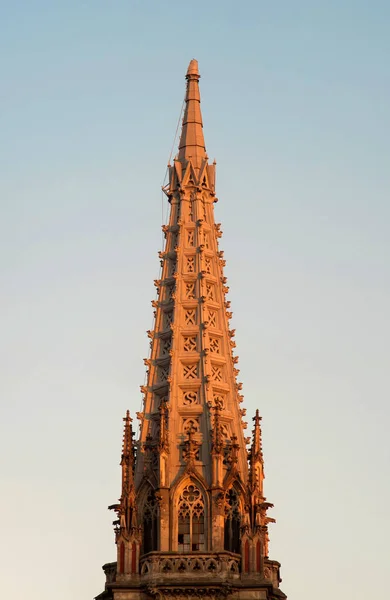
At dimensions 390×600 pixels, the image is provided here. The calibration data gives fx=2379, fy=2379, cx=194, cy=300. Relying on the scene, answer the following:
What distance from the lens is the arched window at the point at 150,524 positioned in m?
120

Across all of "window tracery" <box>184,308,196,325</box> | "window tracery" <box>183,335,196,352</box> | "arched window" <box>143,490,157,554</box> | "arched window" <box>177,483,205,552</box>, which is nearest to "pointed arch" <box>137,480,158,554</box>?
"arched window" <box>143,490,157,554</box>

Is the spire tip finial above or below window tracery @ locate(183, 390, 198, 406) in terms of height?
above

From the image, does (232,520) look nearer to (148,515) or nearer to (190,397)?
(148,515)

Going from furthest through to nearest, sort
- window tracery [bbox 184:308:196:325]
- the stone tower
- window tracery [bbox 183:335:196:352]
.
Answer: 1. window tracery [bbox 184:308:196:325]
2. window tracery [bbox 183:335:196:352]
3. the stone tower

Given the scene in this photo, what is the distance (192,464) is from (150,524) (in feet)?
12.2

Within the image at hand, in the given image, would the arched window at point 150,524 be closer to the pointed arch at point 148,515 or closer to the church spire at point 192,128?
the pointed arch at point 148,515

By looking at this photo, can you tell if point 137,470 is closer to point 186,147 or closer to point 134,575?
point 134,575

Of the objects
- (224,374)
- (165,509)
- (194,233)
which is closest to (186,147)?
(194,233)

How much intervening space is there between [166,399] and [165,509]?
660 cm

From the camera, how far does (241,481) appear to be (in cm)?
12050

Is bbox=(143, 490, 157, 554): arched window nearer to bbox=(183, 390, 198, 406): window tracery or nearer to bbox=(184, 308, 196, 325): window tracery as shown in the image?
bbox=(183, 390, 198, 406): window tracery

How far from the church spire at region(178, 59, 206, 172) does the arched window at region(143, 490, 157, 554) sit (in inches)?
792

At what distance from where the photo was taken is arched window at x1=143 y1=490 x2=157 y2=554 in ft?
392

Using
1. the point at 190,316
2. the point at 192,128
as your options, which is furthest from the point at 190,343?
Result: the point at 192,128
